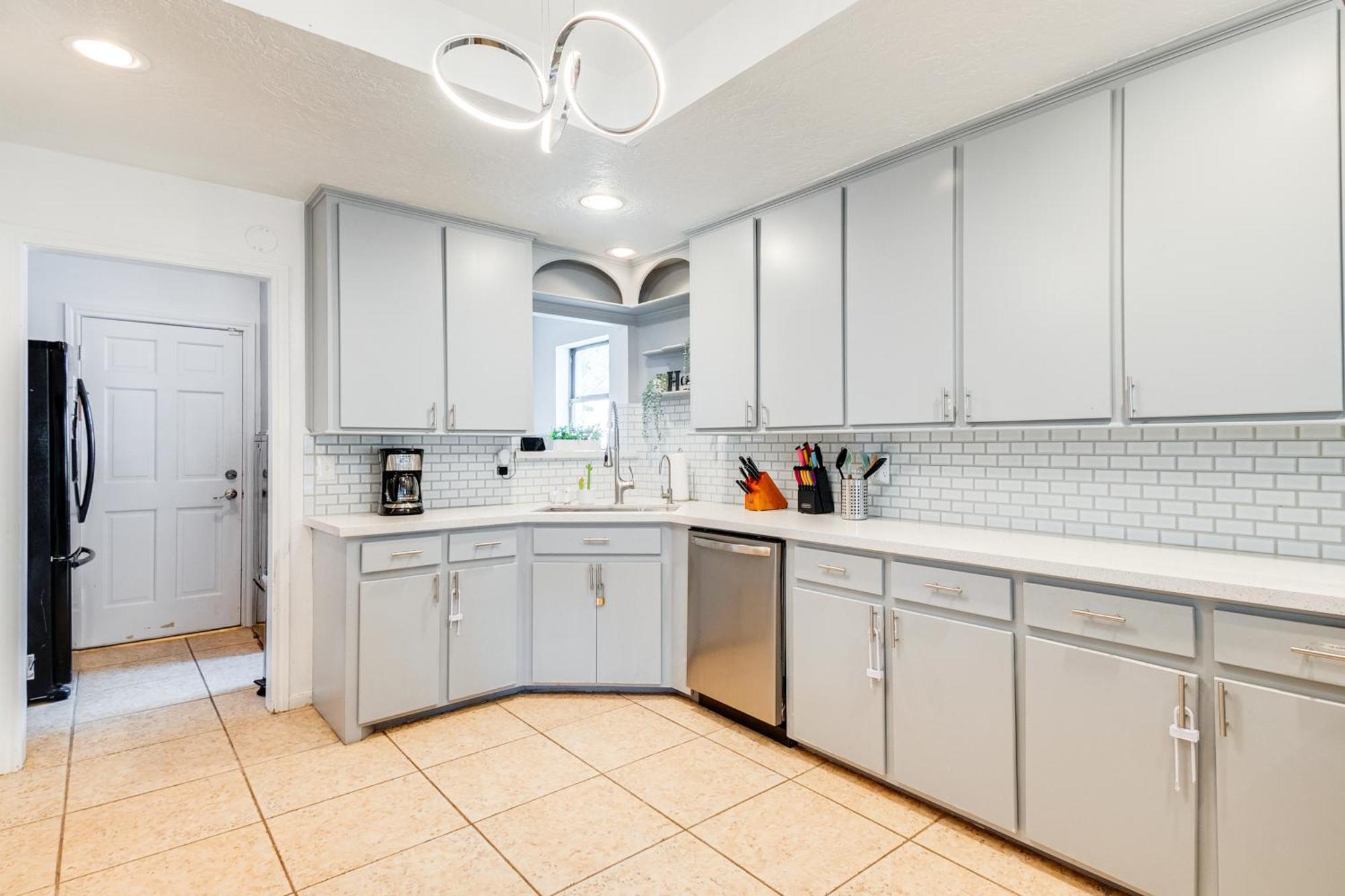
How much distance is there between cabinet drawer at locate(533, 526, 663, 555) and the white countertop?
45 millimetres

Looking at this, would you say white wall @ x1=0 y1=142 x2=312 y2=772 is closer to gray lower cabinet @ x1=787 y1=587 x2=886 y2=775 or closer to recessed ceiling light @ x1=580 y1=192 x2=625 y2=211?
recessed ceiling light @ x1=580 y1=192 x2=625 y2=211

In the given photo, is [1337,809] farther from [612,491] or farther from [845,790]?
[612,491]

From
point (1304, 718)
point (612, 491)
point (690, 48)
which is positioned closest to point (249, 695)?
point (612, 491)

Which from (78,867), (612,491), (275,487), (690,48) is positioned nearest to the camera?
(78,867)

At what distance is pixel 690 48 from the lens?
2242 mm

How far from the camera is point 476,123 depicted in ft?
7.70

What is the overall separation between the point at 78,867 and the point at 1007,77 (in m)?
3.64

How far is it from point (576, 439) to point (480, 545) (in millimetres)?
1291

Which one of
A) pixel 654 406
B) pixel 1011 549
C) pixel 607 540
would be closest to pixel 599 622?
pixel 607 540

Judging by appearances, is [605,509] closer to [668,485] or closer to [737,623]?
[668,485]

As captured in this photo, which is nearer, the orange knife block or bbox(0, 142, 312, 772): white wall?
bbox(0, 142, 312, 772): white wall

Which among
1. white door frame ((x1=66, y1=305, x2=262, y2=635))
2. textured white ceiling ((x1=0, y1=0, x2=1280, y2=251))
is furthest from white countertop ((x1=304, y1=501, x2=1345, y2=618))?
white door frame ((x1=66, y1=305, x2=262, y2=635))

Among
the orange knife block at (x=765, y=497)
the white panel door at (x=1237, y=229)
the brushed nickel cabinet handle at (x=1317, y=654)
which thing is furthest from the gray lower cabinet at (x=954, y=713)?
the orange knife block at (x=765, y=497)

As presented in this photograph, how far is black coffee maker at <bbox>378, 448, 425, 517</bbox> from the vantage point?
313 cm
